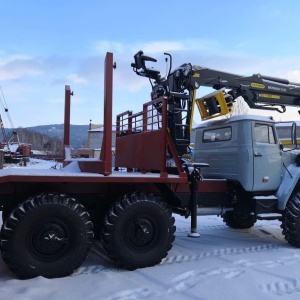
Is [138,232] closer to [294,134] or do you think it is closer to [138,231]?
[138,231]

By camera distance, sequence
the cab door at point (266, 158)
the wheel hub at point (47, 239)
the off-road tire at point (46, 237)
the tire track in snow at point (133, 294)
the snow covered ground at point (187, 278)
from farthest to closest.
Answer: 1. the cab door at point (266, 158)
2. the wheel hub at point (47, 239)
3. the off-road tire at point (46, 237)
4. the snow covered ground at point (187, 278)
5. the tire track in snow at point (133, 294)

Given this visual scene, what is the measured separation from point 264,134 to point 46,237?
4379 millimetres

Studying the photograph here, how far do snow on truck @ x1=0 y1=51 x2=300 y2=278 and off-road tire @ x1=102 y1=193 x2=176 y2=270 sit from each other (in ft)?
0.05

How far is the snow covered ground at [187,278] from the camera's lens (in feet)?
13.7

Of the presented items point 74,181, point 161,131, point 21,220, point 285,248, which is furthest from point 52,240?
point 285,248

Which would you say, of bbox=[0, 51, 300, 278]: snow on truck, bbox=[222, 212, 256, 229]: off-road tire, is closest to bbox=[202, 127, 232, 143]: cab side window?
bbox=[0, 51, 300, 278]: snow on truck

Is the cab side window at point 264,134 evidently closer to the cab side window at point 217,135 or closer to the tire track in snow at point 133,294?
the cab side window at point 217,135

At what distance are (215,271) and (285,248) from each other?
2190mm

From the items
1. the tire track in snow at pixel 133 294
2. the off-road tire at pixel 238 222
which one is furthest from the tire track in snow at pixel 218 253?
the off-road tire at pixel 238 222

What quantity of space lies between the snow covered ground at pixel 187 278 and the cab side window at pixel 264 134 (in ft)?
6.59

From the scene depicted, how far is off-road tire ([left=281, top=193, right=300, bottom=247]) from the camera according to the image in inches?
255

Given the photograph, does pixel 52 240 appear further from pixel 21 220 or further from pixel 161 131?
pixel 161 131

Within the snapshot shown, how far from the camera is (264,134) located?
22.3 ft

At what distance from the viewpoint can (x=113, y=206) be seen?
17.0ft
